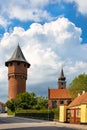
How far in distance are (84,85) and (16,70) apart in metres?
41.7

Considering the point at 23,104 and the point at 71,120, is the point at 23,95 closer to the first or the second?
the point at 23,104

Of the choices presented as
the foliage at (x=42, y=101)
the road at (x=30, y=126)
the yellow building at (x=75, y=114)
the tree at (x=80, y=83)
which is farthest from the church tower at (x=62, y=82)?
the road at (x=30, y=126)

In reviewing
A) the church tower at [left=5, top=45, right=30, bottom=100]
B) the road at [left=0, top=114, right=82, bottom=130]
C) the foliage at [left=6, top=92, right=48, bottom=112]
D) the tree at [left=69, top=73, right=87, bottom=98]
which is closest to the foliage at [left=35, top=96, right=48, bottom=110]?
the foliage at [left=6, top=92, right=48, bottom=112]

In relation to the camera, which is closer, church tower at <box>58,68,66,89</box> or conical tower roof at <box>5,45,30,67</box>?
conical tower roof at <box>5,45,30,67</box>

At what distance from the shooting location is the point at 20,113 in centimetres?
9856

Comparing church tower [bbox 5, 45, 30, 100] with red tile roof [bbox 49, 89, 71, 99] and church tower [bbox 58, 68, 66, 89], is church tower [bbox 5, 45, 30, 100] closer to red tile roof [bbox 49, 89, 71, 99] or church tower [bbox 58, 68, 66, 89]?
red tile roof [bbox 49, 89, 71, 99]

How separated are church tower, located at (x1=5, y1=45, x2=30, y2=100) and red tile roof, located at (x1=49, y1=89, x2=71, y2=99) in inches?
479

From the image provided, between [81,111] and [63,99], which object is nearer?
[81,111]

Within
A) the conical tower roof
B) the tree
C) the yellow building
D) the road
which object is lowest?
the road

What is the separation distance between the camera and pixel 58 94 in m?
142

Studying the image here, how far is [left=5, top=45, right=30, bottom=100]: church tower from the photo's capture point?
133 m

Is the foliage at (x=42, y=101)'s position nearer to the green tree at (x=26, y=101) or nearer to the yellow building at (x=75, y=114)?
the green tree at (x=26, y=101)

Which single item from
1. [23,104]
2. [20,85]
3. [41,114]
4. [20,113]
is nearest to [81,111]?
[41,114]

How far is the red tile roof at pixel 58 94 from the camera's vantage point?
459 feet
